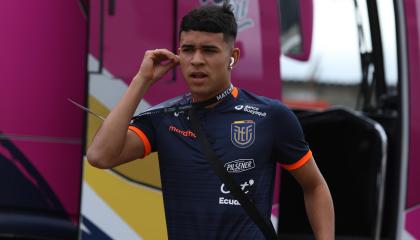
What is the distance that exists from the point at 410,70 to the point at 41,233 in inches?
70.2

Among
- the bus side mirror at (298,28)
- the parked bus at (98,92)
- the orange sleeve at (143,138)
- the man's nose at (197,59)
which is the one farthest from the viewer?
the bus side mirror at (298,28)

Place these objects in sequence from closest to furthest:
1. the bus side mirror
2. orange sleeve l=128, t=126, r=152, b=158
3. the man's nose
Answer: the man's nose, orange sleeve l=128, t=126, r=152, b=158, the bus side mirror

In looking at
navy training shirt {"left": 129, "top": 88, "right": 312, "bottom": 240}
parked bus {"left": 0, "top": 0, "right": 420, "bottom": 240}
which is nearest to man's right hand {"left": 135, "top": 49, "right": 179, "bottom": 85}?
navy training shirt {"left": 129, "top": 88, "right": 312, "bottom": 240}

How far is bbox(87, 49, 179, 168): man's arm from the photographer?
1.87m

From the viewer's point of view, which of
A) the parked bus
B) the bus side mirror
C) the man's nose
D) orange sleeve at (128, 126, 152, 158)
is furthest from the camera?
the bus side mirror

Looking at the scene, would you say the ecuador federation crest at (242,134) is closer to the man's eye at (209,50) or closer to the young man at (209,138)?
the young man at (209,138)

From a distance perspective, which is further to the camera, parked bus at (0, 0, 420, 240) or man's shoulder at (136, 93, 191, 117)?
parked bus at (0, 0, 420, 240)

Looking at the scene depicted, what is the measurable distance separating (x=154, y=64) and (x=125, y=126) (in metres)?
0.20

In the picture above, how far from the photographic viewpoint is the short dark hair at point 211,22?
6.16 ft

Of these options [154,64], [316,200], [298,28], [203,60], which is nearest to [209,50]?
[203,60]

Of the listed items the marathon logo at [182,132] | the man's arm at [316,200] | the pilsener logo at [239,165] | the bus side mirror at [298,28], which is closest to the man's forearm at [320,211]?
the man's arm at [316,200]

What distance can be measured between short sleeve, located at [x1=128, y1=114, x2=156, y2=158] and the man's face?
0.18 m

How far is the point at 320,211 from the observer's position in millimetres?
2016

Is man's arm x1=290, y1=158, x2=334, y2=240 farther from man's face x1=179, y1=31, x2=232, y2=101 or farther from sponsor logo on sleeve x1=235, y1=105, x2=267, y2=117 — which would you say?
man's face x1=179, y1=31, x2=232, y2=101
